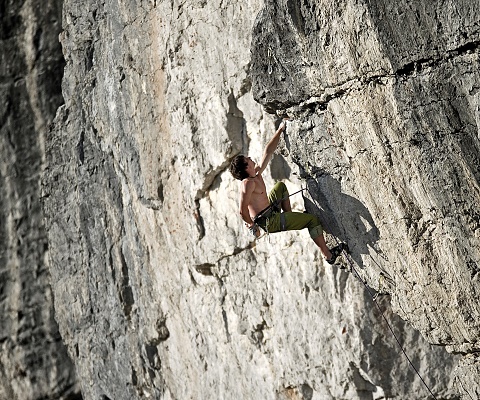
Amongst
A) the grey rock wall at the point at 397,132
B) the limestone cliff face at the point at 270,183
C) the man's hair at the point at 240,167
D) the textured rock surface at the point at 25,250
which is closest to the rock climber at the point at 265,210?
the man's hair at the point at 240,167

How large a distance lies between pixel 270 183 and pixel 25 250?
21.9ft

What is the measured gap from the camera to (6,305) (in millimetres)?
14562

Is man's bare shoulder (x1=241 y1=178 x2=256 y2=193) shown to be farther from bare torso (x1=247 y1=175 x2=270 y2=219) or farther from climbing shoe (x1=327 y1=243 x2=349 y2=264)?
climbing shoe (x1=327 y1=243 x2=349 y2=264)

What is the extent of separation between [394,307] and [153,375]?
475cm

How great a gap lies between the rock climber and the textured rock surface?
6.76 metres

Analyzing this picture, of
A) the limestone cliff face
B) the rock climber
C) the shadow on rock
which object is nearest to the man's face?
the rock climber

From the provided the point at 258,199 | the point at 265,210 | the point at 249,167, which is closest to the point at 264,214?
the point at 265,210

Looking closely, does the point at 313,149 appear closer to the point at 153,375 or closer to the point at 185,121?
the point at 185,121

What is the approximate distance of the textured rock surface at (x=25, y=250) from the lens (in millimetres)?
14086

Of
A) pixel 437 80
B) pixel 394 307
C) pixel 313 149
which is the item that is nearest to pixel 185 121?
pixel 313 149

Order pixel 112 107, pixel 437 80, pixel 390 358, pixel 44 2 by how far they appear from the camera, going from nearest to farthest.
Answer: pixel 437 80 < pixel 390 358 < pixel 112 107 < pixel 44 2

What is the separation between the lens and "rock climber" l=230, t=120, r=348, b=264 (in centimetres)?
788

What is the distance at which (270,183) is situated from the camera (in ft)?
29.1

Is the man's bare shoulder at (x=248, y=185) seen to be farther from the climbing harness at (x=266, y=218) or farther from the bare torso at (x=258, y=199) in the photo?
the climbing harness at (x=266, y=218)
